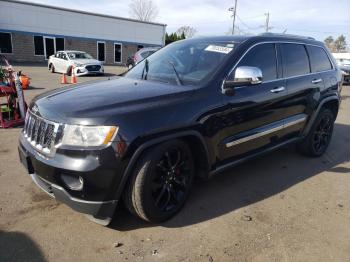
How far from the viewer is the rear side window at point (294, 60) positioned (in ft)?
14.5

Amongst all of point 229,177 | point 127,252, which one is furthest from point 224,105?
point 127,252

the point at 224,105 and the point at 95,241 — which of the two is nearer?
the point at 95,241

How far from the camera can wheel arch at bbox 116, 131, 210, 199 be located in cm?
279

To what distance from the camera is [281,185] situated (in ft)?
14.2

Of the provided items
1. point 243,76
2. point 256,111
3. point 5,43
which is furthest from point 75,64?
point 243,76

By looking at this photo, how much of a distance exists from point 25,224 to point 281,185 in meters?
3.11

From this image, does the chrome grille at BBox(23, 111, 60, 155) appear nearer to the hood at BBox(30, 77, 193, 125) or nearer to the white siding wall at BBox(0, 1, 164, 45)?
the hood at BBox(30, 77, 193, 125)

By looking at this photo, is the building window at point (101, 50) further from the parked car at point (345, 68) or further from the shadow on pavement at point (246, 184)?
the shadow on pavement at point (246, 184)

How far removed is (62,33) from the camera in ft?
97.2

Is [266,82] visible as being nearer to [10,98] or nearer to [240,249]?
[240,249]

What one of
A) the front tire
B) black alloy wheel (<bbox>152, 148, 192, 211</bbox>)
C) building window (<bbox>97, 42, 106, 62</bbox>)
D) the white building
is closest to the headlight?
the front tire

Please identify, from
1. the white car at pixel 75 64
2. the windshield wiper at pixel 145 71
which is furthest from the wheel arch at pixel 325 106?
the white car at pixel 75 64

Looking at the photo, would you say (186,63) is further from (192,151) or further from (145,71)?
(192,151)

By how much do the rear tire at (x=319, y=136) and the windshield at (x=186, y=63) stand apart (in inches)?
88.7
